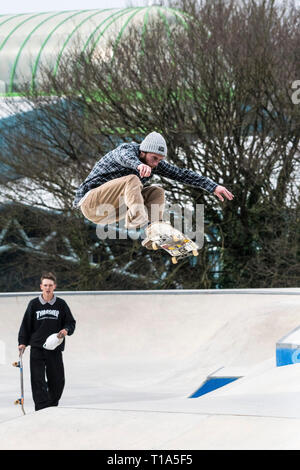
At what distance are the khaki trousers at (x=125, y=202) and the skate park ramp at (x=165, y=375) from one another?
183 centimetres

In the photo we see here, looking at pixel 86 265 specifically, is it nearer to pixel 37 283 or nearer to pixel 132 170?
pixel 37 283

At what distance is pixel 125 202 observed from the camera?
23.1 ft

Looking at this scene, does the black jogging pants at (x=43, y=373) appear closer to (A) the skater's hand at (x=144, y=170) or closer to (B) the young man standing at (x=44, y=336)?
(B) the young man standing at (x=44, y=336)

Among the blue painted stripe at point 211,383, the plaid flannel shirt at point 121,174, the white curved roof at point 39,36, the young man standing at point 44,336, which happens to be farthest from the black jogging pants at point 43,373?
the white curved roof at point 39,36

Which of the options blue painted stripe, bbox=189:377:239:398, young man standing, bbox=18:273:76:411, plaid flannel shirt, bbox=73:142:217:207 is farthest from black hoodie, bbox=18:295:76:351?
blue painted stripe, bbox=189:377:239:398

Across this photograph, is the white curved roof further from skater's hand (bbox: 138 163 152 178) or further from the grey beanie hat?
skater's hand (bbox: 138 163 152 178)

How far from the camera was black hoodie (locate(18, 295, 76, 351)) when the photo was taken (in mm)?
7652

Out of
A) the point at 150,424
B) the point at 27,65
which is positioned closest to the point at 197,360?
the point at 150,424

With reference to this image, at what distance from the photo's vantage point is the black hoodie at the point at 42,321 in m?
7.65

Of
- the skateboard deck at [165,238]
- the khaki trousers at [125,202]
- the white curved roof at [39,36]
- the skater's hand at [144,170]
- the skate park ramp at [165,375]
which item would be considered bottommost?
the skate park ramp at [165,375]

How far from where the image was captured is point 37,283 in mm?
22641

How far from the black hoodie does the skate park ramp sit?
116 cm
